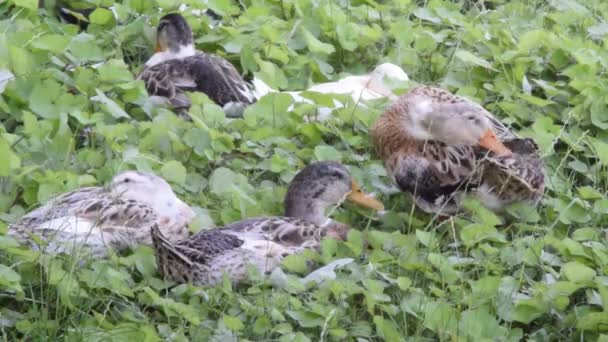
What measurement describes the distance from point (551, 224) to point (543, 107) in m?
1.26

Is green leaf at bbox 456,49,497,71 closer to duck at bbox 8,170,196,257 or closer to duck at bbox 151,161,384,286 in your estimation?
duck at bbox 151,161,384,286

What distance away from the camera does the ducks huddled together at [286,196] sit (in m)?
5.32

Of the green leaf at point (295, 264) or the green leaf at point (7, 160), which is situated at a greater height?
the green leaf at point (7, 160)

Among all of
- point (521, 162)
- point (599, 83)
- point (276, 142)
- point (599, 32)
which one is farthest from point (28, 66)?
point (599, 32)

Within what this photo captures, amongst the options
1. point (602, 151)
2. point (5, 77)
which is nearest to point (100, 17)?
point (5, 77)

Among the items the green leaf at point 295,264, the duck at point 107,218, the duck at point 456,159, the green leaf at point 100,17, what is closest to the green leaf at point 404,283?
the green leaf at point 295,264

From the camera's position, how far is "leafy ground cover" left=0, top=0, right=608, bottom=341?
5008 mm

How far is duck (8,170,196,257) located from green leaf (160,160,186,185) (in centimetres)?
21

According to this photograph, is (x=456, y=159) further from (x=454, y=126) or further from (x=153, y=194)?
(x=153, y=194)

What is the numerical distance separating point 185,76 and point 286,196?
1.32 metres

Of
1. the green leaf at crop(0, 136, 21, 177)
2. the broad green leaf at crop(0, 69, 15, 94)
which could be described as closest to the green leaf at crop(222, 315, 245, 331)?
the green leaf at crop(0, 136, 21, 177)

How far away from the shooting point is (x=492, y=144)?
241 inches

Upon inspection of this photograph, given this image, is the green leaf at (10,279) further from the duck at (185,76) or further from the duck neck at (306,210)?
the duck at (185,76)

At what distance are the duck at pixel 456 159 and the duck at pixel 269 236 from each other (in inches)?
9.0
